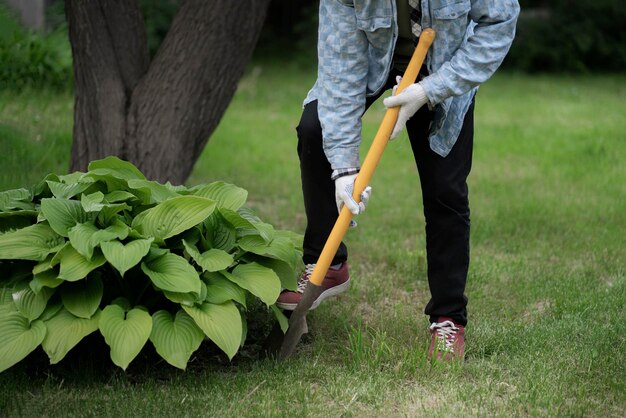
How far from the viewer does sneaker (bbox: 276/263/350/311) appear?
351 centimetres

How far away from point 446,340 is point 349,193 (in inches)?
26.4

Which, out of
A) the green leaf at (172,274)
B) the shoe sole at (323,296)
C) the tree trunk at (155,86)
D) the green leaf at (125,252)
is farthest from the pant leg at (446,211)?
the tree trunk at (155,86)

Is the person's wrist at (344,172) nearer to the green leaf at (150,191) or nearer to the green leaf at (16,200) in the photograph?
the green leaf at (150,191)

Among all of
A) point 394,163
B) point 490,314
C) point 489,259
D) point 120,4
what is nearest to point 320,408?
point 490,314

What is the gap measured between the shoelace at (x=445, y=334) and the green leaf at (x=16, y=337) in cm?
140

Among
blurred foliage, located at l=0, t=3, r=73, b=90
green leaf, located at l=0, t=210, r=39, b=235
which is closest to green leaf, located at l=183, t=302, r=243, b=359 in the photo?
green leaf, located at l=0, t=210, r=39, b=235

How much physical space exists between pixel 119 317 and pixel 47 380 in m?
0.35

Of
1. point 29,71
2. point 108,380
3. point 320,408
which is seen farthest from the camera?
point 29,71

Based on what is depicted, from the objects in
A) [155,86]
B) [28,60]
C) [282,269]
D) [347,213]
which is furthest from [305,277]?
[28,60]

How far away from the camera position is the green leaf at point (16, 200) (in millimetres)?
3395

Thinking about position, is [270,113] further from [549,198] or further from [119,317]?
[119,317]

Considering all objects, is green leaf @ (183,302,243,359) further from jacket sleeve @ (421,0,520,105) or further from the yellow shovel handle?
jacket sleeve @ (421,0,520,105)

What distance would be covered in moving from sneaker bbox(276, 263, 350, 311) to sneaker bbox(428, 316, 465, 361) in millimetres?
440

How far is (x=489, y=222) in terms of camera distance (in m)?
5.61
